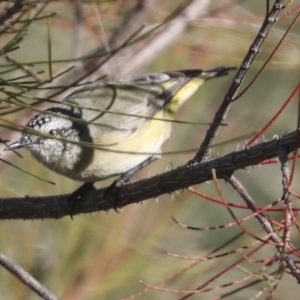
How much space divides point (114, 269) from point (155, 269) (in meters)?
0.15

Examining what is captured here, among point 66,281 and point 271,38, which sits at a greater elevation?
point 271,38

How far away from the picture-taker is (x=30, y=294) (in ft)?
7.86

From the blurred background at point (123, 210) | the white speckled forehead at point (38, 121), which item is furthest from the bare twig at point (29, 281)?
the white speckled forehead at point (38, 121)

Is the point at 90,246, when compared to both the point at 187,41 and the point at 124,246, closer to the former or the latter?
the point at 124,246

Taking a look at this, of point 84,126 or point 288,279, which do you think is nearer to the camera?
point 84,126

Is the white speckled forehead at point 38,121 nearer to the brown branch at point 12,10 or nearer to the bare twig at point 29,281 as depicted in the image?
the bare twig at point 29,281

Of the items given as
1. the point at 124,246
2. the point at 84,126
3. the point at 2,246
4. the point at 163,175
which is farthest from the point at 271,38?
the point at 2,246

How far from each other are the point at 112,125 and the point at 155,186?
2.88ft

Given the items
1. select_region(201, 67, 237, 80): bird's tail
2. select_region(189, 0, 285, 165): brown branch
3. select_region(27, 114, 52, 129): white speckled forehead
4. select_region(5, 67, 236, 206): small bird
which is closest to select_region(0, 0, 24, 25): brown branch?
select_region(189, 0, 285, 165): brown branch

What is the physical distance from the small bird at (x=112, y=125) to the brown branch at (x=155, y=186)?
0.68ft

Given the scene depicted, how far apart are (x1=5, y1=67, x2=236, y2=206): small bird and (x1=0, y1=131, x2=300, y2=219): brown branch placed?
0.21 meters

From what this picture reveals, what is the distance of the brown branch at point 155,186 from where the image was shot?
1295 millimetres

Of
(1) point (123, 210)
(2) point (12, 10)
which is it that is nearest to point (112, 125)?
(1) point (123, 210)

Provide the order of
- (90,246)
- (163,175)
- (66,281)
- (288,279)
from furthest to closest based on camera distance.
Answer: (288,279), (90,246), (66,281), (163,175)
